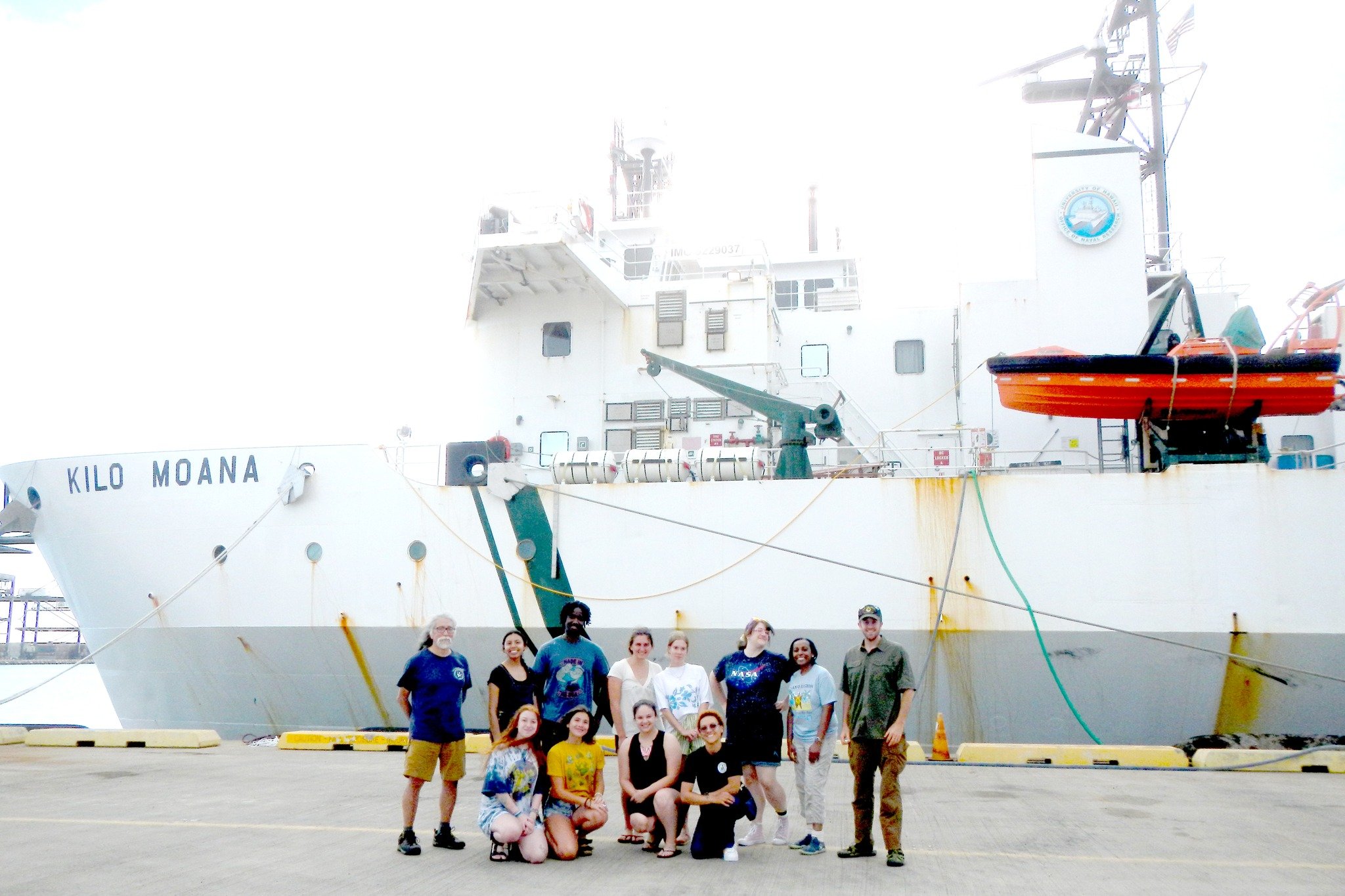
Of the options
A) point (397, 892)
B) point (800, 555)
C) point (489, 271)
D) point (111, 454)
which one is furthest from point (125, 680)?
point (397, 892)

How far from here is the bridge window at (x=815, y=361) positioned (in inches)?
625

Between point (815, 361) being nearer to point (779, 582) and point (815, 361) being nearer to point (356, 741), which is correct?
point (779, 582)

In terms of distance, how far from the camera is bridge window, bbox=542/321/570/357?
15.4 m

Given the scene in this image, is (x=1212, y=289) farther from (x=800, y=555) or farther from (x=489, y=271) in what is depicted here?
(x=489, y=271)

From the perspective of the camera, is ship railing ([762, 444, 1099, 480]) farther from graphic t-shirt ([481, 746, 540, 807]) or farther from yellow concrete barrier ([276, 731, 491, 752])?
graphic t-shirt ([481, 746, 540, 807])

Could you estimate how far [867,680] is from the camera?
545cm

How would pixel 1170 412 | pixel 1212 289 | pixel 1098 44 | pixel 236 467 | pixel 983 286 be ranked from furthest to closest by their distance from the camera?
pixel 1098 44, pixel 1212 289, pixel 983 286, pixel 236 467, pixel 1170 412

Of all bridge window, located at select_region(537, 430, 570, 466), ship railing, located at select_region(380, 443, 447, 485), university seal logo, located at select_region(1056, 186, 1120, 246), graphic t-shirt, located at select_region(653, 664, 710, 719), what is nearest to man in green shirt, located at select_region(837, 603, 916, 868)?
graphic t-shirt, located at select_region(653, 664, 710, 719)

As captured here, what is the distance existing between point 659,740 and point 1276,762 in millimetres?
6459

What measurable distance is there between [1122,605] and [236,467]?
34.0ft

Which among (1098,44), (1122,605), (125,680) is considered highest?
(1098,44)

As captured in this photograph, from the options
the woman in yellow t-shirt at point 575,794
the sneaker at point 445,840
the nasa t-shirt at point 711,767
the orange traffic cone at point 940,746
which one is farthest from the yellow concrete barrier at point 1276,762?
the sneaker at point 445,840

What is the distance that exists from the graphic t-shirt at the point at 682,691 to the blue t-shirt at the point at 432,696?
1063 millimetres

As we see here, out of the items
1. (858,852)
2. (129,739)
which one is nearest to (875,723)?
(858,852)
